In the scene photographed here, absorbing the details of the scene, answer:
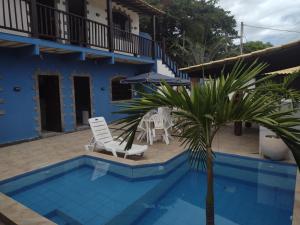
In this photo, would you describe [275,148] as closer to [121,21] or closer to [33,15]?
[33,15]

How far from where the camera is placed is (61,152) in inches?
273

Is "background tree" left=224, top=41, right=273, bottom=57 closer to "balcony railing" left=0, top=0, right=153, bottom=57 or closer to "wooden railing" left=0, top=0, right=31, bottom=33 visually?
"balcony railing" left=0, top=0, right=153, bottom=57

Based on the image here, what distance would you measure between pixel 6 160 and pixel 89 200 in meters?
3.05

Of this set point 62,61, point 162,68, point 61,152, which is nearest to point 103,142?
point 61,152

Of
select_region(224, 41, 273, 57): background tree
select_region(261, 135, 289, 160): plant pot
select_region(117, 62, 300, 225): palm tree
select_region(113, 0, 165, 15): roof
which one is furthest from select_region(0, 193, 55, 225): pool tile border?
select_region(224, 41, 273, 57): background tree

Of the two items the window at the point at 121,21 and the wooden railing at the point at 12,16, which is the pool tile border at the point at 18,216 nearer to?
the wooden railing at the point at 12,16

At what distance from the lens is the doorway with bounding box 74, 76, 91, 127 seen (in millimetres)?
11383

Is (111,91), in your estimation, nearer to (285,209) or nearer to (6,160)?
(6,160)

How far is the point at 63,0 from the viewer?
32.2ft

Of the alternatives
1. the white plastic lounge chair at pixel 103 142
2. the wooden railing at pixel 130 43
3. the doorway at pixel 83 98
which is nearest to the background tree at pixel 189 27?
the wooden railing at pixel 130 43

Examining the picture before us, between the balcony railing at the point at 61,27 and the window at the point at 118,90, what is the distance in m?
1.79

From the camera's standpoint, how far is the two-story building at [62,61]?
7.88 meters

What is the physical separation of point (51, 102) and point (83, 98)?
1.91 m

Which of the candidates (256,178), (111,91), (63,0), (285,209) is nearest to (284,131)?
(285,209)
